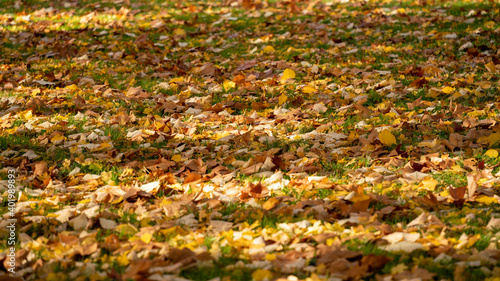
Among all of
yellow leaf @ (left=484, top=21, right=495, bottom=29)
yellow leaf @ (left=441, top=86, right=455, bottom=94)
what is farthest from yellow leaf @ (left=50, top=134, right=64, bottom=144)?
yellow leaf @ (left=484, top=21, right=495, bottom=29)

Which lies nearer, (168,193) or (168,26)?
(168,193)

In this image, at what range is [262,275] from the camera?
2705mm

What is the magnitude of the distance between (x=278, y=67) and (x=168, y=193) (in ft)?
12.4

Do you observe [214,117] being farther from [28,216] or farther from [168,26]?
[168,26]

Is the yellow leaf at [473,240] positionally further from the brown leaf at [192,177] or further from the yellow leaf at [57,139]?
the yellow leaf at [57,139]

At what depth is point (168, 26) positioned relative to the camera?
9.58 meters

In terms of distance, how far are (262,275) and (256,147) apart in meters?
2.27

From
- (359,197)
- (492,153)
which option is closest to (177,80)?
(359,197)

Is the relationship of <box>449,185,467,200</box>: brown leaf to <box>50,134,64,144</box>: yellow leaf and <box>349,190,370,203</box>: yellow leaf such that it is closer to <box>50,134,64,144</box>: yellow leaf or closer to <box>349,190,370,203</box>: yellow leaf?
<box>349,190,370,203</box>: yellow leaf

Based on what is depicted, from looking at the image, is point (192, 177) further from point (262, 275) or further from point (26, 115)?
point (26, 115)

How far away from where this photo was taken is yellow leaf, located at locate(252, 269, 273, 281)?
2.70 meters

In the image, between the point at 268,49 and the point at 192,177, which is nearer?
the point at 192,177

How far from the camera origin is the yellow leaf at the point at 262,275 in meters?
2.70

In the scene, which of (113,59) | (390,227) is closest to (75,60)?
(113,59)
